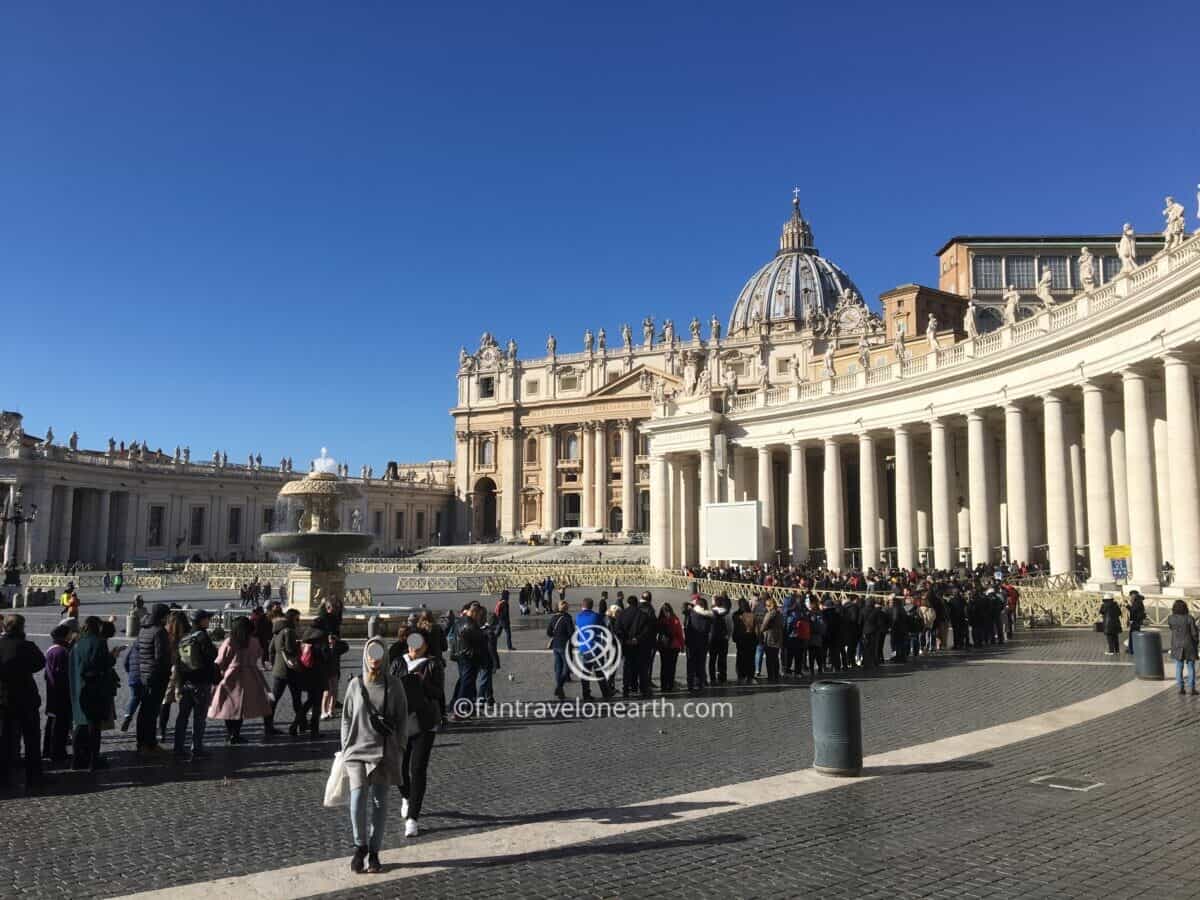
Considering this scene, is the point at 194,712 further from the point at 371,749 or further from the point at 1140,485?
the point at 1140,485

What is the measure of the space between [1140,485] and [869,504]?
12450mm

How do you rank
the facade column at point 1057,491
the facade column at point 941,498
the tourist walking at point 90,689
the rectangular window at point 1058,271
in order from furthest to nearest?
the rectangular window at point 1058,271, the facade column at point 941,498, the facade column at point 1057,491, the tourist walking at point 90,689

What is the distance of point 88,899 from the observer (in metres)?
5.11

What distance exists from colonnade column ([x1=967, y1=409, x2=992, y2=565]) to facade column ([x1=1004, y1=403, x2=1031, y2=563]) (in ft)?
3.24

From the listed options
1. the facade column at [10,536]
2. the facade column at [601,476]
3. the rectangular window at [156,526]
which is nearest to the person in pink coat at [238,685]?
the facade column at [10,536]

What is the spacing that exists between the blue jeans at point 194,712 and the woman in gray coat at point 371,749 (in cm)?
384

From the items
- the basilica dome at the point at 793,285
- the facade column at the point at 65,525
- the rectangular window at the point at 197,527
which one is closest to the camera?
the facade column at the point at 65,525

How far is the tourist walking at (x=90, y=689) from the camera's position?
787 centimetres

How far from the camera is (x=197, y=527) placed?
7019cm

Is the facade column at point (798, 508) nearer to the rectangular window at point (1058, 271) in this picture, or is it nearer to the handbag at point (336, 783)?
the handbag at point (336, 783)

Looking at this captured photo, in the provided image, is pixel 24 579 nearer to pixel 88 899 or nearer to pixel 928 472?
pixel 928 472

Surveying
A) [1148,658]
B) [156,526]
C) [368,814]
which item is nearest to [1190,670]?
[1148,658]

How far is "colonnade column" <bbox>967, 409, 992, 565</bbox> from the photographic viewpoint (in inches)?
1103

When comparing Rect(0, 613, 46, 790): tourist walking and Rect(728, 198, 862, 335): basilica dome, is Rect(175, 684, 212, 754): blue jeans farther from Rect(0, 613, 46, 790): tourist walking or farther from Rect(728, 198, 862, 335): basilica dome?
Rect(728, 198, 862, 335): basilica dome
